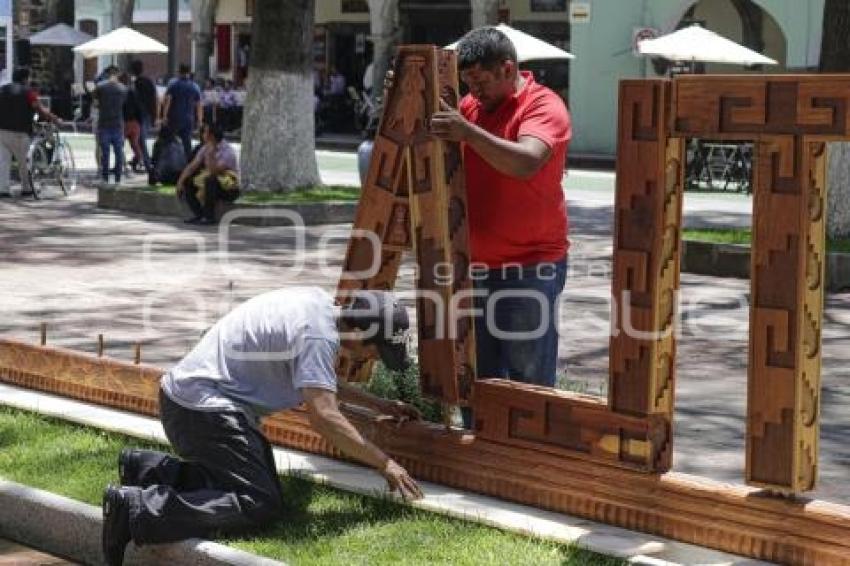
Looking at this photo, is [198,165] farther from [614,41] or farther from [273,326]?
[614,41]

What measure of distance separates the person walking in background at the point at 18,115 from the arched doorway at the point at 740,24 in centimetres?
1587

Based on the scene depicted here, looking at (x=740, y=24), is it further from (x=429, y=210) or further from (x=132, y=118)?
(x=429, y=210)

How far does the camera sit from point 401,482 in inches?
233

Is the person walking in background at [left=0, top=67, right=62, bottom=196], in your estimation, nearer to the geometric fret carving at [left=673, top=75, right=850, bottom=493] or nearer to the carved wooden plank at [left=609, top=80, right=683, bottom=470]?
the carved wooden plank at [left=609, top=80, right=683, bottom=470]

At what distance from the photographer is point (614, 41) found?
107 ft

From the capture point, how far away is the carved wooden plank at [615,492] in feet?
17.1

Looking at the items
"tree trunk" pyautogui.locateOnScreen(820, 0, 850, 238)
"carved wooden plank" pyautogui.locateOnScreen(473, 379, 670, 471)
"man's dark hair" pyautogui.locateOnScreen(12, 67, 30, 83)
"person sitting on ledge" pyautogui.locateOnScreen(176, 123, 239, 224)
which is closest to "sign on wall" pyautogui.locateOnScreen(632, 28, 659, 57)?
"man's dark hair" pyautogui.locateOnScreen(12, 67, 30, 83)

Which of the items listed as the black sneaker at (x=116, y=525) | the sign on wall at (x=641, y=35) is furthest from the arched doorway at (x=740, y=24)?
the black sneaker at (x=116, y=525)

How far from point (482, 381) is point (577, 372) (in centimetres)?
327

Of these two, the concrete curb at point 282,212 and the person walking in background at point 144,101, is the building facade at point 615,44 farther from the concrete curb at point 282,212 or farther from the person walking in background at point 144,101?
the concrete curb at point 282,212

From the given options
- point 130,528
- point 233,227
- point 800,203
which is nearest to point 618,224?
point 800,203

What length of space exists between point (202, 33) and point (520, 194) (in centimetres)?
3712

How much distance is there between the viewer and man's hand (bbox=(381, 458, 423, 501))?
5902 mm

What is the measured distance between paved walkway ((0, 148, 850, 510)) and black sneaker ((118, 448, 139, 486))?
227cm
